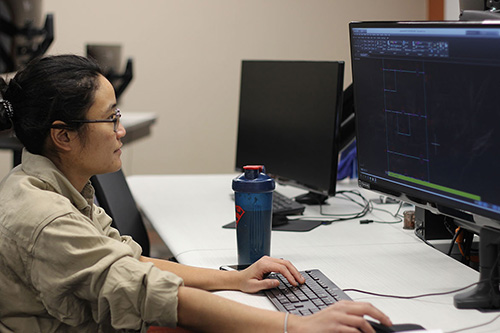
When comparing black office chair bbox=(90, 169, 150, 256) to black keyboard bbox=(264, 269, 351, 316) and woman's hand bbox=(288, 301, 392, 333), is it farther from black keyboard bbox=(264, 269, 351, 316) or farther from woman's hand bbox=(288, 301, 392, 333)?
woman's hand bbox=(288, 301, 392, 333)

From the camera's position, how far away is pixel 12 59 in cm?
294

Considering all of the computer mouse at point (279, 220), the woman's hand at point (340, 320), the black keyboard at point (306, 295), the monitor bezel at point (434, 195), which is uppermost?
the monitor bezel at point (434, 195)

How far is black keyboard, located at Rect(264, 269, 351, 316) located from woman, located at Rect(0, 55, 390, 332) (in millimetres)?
23

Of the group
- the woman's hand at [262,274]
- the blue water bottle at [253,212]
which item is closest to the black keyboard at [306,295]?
the woman's hand at [262,274]

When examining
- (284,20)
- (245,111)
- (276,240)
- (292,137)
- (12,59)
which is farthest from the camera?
(284,20)

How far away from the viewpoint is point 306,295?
1222mm

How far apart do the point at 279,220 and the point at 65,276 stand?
88 cm

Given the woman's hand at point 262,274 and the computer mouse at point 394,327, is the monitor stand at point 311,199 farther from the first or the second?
the computer mouse at point 394,327

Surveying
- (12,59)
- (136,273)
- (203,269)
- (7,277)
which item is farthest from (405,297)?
(12,59)

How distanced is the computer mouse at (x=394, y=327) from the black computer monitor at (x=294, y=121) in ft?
2.59

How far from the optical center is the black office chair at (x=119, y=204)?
73.2 inches

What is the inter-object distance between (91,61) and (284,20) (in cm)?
363

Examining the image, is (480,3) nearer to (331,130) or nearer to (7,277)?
(331,130)

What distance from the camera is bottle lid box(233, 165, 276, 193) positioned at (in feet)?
4.58
